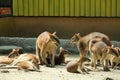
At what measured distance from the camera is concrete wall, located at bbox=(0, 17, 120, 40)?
16609 millimetres

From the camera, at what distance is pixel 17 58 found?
12.6 meters

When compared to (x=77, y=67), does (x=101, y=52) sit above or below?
above

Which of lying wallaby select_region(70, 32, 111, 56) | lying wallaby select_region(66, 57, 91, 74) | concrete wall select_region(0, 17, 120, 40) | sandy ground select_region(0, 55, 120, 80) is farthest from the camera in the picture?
concrete wall select_region(0, 17, 120, 40)

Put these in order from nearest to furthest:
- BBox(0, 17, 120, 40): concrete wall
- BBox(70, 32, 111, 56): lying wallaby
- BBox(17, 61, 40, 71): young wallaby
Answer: BBox(17, 61, 40, 71): young wallaby < BBox(70, 32, 111, 56): lying wallaby < BBox(0, 17, 120, 40): concrete wall

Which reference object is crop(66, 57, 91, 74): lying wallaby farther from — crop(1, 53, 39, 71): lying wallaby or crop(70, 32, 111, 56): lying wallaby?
crop(70, 32, 111, 56): lying wallaby

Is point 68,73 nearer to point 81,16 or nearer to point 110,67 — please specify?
point 110,67

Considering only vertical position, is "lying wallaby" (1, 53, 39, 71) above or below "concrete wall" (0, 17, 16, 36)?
below

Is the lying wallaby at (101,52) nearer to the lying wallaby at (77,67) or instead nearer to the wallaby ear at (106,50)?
the wallaby ear at (106,50)

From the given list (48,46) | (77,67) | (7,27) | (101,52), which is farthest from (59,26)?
(77,67)

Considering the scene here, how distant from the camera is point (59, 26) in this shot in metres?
16.9

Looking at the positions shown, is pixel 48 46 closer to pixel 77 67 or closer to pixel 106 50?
pixel 77 67

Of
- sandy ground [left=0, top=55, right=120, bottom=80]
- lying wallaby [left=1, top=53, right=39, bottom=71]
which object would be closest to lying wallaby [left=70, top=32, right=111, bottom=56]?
sandy ground [left=0, top=55, right=120, bottom=80]

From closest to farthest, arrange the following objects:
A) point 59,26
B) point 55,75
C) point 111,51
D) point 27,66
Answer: point 55,75, point 27,66, point 111,51, point 59,26

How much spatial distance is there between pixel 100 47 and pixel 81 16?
5.04 m
